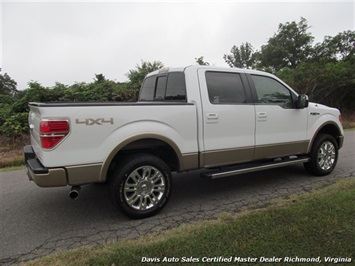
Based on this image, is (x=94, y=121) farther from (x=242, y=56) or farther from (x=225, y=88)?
(x=242, y=56)

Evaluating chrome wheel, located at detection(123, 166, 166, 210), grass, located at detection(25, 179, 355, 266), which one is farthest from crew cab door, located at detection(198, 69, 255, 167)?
grass, located at detection(25, 179, 355, 266)

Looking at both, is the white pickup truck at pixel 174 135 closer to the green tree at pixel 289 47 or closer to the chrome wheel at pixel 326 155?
the chrome wheel at pixel 326 155

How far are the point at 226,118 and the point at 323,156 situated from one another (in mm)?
2515

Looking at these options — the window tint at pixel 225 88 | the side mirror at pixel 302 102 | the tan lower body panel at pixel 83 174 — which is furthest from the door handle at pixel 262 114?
the tan lower body panel at pixel 83 174

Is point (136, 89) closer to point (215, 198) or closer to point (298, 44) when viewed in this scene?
point (215, 198)

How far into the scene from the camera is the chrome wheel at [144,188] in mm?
3494

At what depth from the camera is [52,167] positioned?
3.10m

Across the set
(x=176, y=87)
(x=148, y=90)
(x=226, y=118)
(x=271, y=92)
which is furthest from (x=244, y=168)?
(x=148, y=90)

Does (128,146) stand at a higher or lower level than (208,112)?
lower

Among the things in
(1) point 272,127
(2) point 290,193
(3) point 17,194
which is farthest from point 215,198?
(3) point 17,194

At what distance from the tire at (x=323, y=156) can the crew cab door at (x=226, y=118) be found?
1.57 m

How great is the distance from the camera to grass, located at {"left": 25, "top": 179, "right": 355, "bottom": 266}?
259 centimetres

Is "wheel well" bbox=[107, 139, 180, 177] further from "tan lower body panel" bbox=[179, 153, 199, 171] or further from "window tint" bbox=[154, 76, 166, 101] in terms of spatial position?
"window tint" bbox=[154, 76, 166, 101]

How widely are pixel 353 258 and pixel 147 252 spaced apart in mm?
1900
